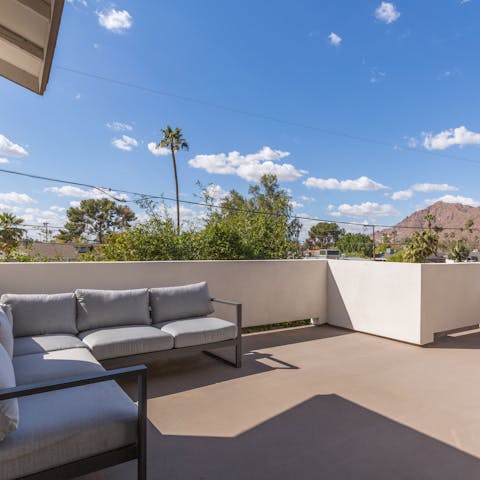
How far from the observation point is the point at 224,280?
15.4 feet

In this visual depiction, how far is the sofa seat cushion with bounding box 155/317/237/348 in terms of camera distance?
3.19m

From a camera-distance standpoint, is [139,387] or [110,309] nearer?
[139,387]

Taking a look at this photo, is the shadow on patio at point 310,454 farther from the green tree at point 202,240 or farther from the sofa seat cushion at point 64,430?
the green tree at point 202,240

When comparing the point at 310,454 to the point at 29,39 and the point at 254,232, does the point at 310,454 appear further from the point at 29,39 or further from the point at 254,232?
the point at 254,232

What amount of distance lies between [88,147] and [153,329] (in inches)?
674

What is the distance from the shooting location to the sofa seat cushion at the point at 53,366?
205 cm

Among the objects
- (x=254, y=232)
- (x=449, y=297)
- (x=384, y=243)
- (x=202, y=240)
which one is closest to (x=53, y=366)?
(x=202, y=240)

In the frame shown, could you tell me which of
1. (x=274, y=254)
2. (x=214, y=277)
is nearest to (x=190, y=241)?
(x=214, y=277)

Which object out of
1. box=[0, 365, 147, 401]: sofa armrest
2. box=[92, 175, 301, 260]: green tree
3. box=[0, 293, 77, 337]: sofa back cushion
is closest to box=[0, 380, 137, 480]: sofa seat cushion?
box=[0, 365, 147, 401]: sofa armrest

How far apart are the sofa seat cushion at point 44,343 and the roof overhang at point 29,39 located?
2.04 meters

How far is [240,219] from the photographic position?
767cm

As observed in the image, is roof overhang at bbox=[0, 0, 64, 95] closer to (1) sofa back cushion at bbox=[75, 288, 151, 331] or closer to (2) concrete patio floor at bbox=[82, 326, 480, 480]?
(1) sofa back cushion at bbox=[75, 288, 151, 331]

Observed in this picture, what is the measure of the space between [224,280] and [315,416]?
2.43 meters

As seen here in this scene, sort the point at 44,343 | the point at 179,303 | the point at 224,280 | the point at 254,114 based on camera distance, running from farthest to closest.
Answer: the point at 254,114
the point at 224,280
the point at 179,303
the point at 44,343
